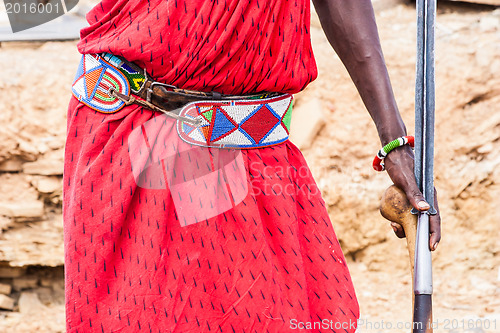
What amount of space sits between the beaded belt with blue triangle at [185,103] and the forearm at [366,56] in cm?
22

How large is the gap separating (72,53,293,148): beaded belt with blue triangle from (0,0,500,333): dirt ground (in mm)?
2530

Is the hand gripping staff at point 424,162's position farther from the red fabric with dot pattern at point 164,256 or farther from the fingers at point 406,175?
the red fabric with dot pattern at point 164,256

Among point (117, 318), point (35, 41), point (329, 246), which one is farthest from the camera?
point (35, 41)

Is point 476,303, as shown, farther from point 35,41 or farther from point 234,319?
point 35,41

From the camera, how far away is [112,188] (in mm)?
1130

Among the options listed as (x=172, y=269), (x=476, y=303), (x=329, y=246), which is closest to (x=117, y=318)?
(x=172, y=269)

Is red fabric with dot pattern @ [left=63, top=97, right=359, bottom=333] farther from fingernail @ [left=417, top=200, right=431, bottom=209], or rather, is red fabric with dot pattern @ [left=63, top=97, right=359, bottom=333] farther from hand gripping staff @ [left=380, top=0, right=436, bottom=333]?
fingernail @ [left=417, top=200, right=431, bottom=209]

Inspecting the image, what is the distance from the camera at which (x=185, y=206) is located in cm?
112

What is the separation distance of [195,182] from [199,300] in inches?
8.6

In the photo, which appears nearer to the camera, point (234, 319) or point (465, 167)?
point (234, 319)

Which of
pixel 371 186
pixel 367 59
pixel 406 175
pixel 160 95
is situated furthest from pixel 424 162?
pixel 371 186

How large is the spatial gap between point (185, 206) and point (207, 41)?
1.01ft

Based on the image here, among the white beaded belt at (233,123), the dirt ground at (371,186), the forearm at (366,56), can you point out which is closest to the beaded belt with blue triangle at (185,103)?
the white beaded belt at (233,123)

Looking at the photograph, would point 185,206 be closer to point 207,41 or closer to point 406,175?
point 207,41
